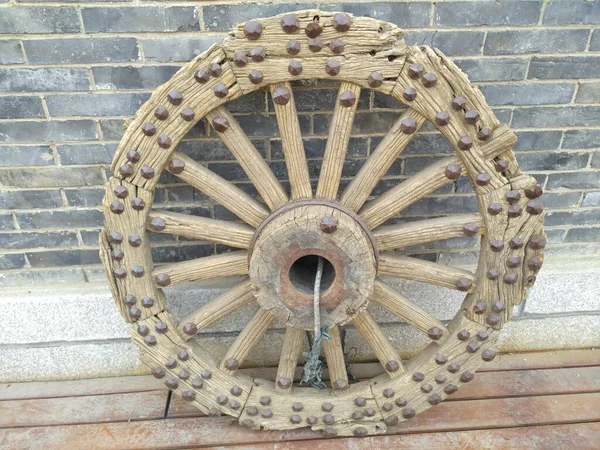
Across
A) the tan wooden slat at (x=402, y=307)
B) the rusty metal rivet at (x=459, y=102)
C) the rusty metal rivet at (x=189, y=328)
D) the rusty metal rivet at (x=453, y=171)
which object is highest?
the rusty metal rivet at (x=459, y=102)

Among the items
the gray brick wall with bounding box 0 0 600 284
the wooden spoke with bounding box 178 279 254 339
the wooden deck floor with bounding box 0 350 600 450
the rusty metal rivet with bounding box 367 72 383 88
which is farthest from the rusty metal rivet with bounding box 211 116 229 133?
the wooden deck floor with bounding box 0 350 600 450

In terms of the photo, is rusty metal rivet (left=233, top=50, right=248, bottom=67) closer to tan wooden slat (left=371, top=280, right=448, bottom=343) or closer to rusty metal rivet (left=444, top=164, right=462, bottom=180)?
rusty metal rivet (left=444, top=164, right=462, bottom=180)

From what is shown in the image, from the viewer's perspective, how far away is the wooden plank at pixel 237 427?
1959 millimetres

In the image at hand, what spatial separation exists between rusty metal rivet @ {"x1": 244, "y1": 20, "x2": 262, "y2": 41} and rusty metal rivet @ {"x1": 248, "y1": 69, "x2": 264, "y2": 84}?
104 millimetres

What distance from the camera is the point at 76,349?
225 cm

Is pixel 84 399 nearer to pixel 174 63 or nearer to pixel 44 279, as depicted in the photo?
pixel 44 279

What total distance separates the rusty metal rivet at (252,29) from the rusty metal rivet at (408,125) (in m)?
0.55

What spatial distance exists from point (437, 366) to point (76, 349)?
1617 mm

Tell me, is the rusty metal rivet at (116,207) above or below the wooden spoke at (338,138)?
below

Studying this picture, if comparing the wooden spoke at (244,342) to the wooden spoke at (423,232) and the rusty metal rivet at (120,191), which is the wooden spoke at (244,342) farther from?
the rusty metal rivet at (120,191)

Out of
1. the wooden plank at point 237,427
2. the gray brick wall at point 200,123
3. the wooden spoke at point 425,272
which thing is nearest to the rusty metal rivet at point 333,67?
the gray brick wall at point 200,123

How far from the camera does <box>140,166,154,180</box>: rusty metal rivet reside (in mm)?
1661

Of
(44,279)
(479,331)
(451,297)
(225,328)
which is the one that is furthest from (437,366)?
(44,279)

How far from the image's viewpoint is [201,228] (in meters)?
1.76
